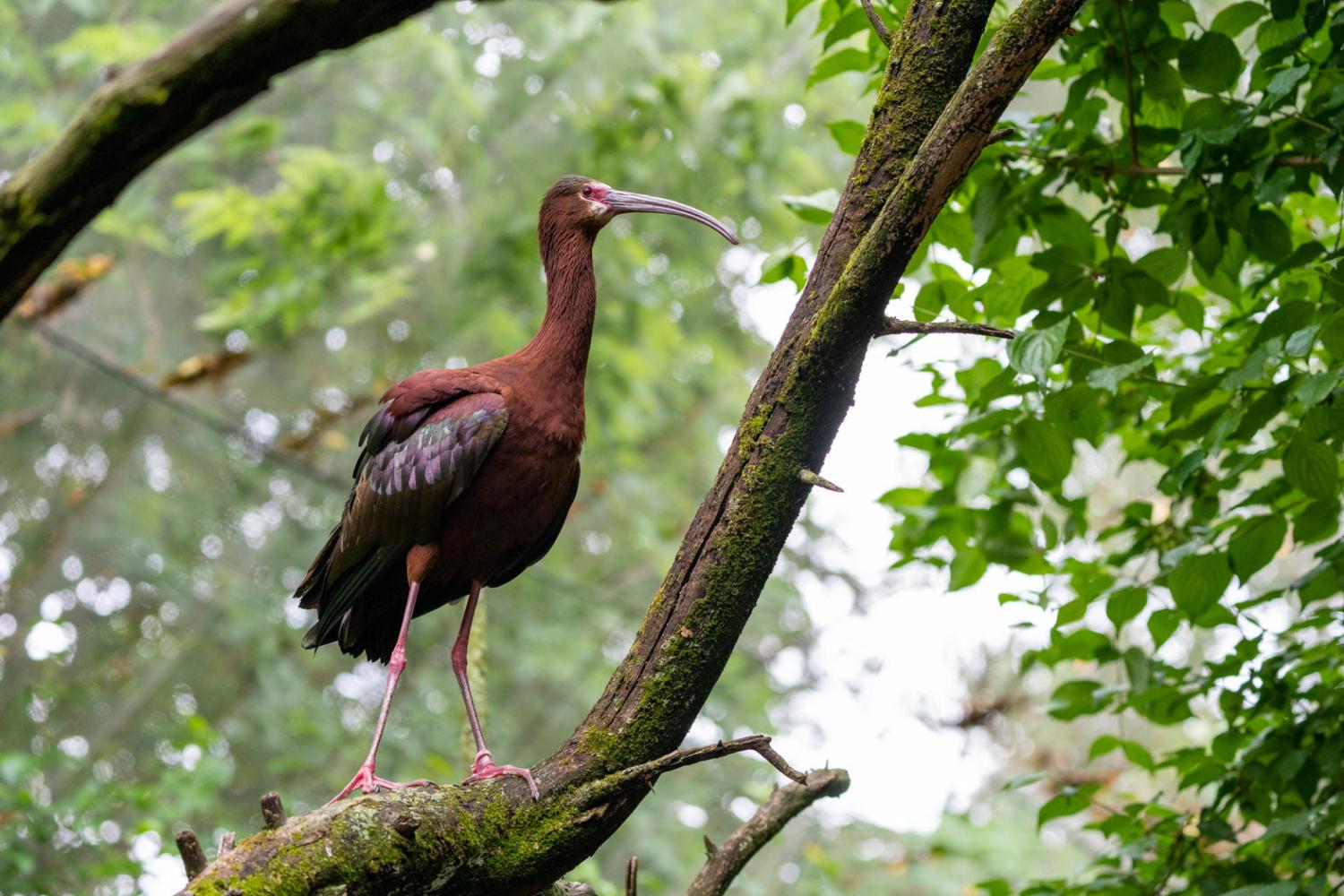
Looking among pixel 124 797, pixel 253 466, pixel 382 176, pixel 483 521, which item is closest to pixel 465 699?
pixel 483 521

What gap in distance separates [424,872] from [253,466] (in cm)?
846

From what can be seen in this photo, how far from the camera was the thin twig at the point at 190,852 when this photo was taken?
6.88ft

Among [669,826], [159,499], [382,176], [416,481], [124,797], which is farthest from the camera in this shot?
[669,826]

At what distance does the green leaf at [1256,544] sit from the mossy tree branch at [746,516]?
3.54 feet

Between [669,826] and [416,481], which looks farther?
[669,826]

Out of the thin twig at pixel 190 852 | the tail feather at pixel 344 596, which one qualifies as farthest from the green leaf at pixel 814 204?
the thin twig at pixel 190 852

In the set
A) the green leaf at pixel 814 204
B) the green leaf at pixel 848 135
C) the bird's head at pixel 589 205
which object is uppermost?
the bird's head at pixel 589 205

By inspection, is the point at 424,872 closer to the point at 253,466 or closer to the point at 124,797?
the point at 124,797

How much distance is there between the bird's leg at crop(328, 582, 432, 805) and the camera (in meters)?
3.00

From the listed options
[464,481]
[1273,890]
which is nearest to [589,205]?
[464,481]

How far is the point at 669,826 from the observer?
11.6m

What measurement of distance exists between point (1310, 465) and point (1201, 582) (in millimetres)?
419

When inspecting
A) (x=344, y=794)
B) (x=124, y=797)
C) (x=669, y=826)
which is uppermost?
(x=669, y=826)

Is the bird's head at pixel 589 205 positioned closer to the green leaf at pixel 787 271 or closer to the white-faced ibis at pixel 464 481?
the white-faced ibis at pixel 464 481
